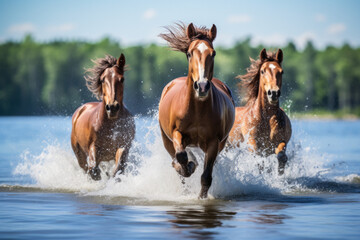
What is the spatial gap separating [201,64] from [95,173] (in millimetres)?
3619

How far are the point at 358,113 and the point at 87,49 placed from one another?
47583 mm

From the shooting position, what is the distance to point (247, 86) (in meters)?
11.7

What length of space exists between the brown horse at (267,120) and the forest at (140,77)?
219 feet

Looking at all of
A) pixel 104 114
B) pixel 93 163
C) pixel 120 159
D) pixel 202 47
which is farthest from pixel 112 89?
pixel 202 47

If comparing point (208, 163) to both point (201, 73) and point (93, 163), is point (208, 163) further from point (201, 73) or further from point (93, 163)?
point (93, 163)

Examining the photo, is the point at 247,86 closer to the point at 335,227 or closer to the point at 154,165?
the point at 154,165

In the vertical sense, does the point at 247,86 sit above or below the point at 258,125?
above

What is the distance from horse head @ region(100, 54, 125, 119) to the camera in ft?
32.2

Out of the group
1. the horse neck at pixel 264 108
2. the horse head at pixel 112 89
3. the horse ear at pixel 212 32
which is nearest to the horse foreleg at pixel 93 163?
the horse head at pixel 112 89

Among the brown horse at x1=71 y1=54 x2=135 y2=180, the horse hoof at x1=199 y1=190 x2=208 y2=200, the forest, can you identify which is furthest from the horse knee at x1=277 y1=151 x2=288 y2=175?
the forest

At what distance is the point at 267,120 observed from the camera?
10.9 m

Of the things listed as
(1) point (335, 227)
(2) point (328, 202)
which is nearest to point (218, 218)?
(1) point (335, 227)

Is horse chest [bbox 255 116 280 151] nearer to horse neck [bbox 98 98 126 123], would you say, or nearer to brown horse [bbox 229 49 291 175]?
brown horse [bbox 229 49 291 175]

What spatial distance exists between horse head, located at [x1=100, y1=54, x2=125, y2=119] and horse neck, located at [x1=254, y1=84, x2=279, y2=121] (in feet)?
7.69
